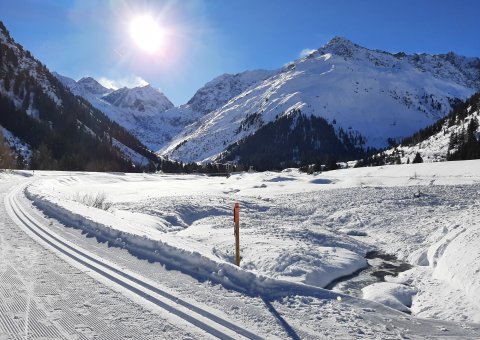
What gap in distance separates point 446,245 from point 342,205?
10592mm

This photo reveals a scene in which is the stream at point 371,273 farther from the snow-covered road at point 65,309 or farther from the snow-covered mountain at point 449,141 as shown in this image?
the snow-covered mountain at point 449,141

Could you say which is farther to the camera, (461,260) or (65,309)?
(461,260)

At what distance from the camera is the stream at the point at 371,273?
1010 centimetres

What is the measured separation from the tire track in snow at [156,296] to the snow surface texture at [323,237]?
1242 mm

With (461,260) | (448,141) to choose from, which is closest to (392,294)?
(461,260)

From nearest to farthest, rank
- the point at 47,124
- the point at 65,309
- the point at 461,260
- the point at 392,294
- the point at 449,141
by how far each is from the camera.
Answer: the point at 65,309
the point at 392,294
the point at 461,260
the point at 449,141
the point at 47,124

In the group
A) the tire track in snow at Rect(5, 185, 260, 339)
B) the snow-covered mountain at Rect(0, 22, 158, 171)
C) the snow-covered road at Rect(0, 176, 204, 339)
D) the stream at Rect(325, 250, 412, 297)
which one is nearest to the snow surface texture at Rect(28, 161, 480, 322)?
the stream at Rect(325, 250, 412, 297)

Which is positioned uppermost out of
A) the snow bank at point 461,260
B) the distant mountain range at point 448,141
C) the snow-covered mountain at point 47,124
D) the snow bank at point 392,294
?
the snow-covered mountain at point 47,124

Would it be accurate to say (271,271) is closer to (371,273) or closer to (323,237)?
(371,273)

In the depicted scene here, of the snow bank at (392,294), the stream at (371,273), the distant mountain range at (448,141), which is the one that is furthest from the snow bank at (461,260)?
the distant mountain range at (448,141)

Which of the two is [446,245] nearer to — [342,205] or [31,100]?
[342,205]

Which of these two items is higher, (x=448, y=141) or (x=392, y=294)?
(x=448, y=141)

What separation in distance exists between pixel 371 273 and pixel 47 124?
14760cm

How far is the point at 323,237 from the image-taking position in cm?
1512
